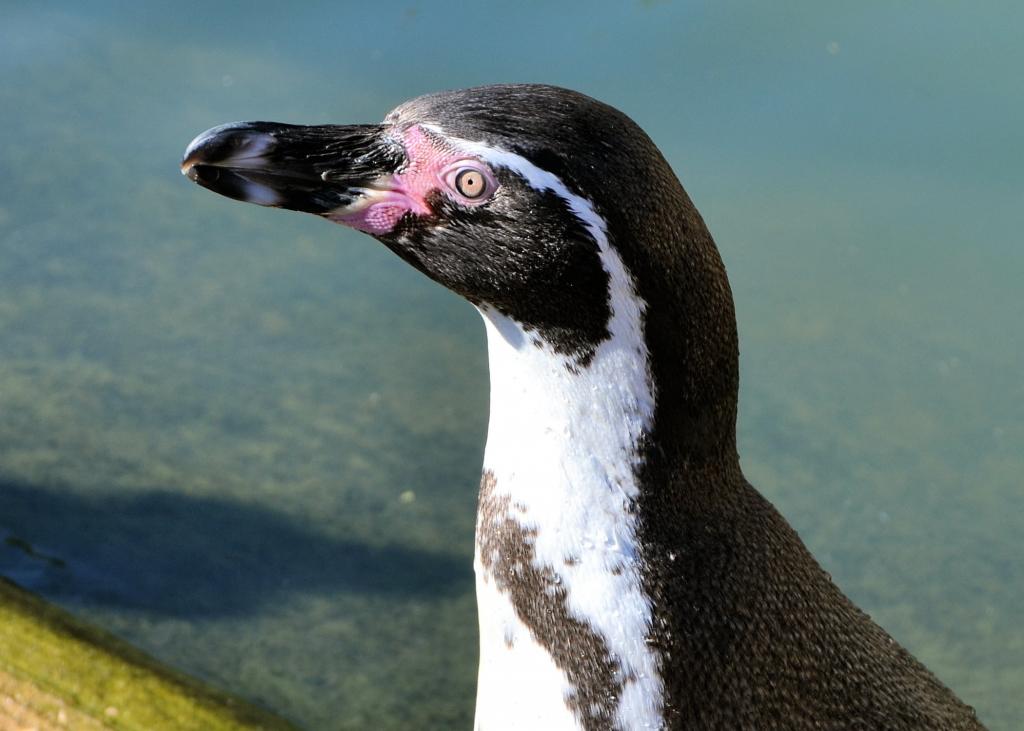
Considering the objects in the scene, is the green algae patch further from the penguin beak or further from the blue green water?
the penguin beak

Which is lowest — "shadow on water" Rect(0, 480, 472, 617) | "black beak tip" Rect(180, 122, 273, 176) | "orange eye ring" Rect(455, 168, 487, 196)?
"shadow on water" Rect(0, 480, 472, 617)

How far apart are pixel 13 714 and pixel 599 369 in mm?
1045

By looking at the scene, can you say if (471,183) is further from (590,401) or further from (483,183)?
(590,401)

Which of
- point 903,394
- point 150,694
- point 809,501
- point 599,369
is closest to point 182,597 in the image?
point 150,694

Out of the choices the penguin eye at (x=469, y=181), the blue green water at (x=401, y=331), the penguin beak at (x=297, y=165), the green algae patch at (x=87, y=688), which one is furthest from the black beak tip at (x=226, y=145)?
the blue green water at (x=401, y=331)

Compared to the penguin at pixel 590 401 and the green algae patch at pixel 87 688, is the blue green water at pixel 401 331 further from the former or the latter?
the penguin at pixel 590 401

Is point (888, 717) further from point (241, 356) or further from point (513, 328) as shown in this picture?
point (241, 356)

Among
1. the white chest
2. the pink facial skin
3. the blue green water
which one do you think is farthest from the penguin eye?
the blue green water

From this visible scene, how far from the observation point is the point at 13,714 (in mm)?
1742

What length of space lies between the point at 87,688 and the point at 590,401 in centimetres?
102

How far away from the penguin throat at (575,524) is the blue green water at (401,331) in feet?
2.90

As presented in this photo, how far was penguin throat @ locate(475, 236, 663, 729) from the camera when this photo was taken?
1137 millimetres

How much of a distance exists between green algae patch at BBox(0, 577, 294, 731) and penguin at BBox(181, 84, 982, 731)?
751mm

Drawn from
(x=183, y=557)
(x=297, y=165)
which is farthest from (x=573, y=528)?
(x=183, y=557)
